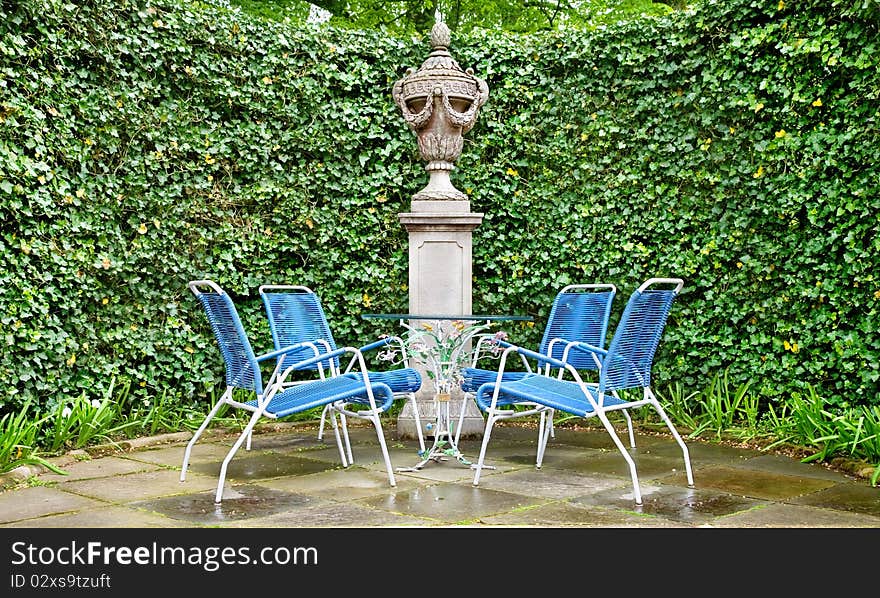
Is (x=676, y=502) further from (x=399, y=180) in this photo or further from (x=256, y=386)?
(x=399, y=180)

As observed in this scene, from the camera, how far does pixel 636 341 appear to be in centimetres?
379

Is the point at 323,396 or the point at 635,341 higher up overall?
the point at 635,341

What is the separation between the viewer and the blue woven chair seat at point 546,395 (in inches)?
143

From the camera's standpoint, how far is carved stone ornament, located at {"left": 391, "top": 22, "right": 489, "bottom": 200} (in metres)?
5.33

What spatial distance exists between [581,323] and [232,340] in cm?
231

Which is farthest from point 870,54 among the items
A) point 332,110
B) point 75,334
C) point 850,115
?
point 75,334

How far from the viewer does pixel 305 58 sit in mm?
6070

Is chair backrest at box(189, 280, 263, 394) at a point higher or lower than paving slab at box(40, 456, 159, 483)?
higher

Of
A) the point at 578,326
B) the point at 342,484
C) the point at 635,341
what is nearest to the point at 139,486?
the point at 342,484

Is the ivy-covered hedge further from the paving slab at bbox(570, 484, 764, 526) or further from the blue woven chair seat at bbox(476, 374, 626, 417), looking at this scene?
the blue woven chair seat at bbox(476, 374, 626, 417)

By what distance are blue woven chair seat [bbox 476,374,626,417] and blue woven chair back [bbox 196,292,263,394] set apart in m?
1.08

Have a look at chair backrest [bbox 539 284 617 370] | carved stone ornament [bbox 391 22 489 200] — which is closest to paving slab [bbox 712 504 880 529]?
chair backrest [bbox 539 284 617 370]

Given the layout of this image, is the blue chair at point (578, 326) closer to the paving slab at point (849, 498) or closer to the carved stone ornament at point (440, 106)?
the carved stone ornament at point (440, 106)
